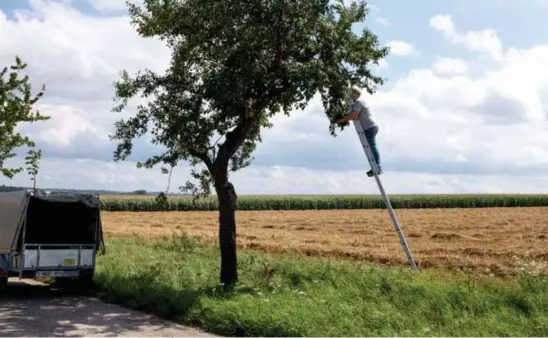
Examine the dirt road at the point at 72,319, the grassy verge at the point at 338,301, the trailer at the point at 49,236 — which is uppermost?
the trailer at the point at 49,236

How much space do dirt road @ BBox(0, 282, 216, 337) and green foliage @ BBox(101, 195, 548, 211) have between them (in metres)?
50.5

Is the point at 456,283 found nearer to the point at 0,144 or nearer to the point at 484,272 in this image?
the point at 484,272

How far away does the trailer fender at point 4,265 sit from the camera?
1361 centimetres

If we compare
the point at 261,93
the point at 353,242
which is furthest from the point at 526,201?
the point at 261,93

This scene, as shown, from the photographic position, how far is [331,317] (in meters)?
9.13

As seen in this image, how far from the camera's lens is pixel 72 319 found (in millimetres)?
10672

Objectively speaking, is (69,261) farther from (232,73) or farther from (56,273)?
(232,73)

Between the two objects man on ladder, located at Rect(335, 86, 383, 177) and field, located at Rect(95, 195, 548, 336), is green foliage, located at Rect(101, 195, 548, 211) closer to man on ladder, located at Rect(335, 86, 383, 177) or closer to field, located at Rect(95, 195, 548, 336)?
field, located at Rect(95, 195, 548, 336)

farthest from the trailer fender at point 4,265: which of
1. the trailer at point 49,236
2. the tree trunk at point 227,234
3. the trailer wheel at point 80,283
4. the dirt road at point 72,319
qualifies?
the tree trunk at point 227,234

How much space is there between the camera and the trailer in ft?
44.5

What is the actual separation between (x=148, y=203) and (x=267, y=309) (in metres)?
57.0

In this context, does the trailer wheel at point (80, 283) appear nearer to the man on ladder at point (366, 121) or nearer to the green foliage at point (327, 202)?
the man on ladder at point (366, 121)

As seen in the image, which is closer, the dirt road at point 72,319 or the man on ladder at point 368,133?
the dirt road at point 72,319

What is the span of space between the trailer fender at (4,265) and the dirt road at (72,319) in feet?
1.72
